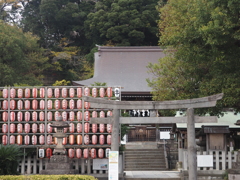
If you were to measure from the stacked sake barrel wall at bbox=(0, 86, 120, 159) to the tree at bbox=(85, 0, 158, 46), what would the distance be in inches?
899

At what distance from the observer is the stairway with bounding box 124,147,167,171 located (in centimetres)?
2248

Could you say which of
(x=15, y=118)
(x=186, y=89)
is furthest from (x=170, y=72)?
(x=15, y=118)

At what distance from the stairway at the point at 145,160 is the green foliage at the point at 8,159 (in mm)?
7769

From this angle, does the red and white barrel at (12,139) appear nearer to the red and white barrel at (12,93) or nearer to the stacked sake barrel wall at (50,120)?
the stacked sake barrel wall at (50,120)

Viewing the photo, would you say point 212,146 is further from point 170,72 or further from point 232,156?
point 170,72

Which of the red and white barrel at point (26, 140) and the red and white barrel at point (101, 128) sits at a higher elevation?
the red and white barrel at point (101, 128)

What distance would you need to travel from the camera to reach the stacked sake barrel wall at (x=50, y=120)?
1694cm

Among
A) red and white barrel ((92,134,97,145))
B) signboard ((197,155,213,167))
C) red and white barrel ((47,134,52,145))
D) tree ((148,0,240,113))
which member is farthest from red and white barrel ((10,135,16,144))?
signboard ((197,155,213,167))

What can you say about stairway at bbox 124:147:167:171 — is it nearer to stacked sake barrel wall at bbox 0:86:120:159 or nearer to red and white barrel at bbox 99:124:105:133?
stacked sake barrel wall at bbox 0:86:120:159

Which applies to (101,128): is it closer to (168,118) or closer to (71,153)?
(71,153)

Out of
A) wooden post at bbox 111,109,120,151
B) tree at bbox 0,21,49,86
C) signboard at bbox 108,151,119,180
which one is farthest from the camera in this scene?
tree at bbox 0,21,49,86

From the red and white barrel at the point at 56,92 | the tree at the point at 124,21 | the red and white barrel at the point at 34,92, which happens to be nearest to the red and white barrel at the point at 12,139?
the red and white barrel at the point at 34,92

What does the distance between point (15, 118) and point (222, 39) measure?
9202 millimetres

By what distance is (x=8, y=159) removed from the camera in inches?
610
